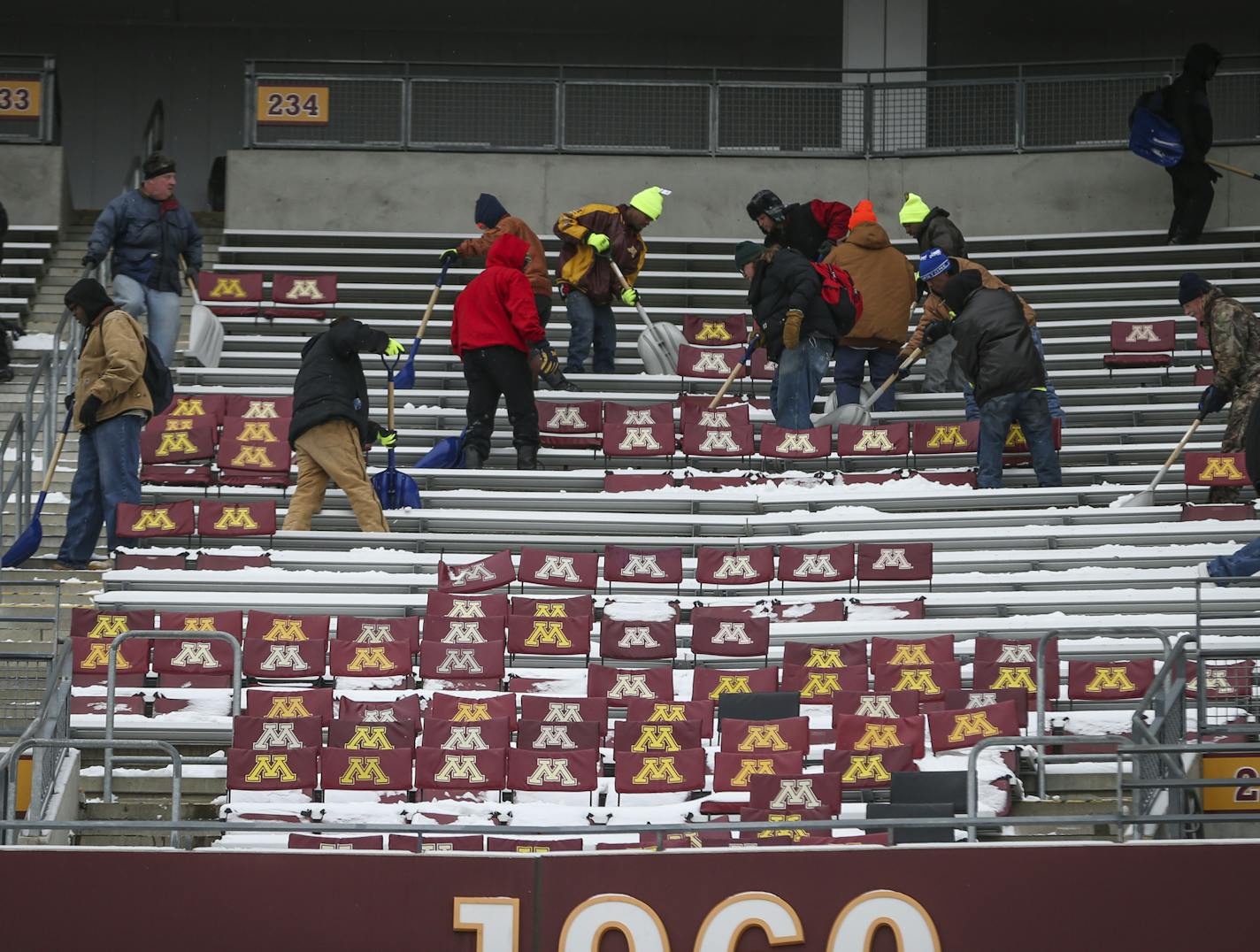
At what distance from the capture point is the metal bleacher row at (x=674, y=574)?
1035cm

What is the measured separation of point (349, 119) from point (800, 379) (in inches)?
265

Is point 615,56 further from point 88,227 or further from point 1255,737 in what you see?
point 1255,737

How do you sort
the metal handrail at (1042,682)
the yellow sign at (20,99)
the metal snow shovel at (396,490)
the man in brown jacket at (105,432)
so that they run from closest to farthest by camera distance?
the metal handrail at (1042,682) → the man in brown jacket at (105,432) → the metal snow shovel at (396,490) → the yellow sign at (20,99)

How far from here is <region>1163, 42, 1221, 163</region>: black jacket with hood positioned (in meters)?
18.1

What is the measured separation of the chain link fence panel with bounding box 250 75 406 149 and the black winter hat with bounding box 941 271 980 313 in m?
6.69

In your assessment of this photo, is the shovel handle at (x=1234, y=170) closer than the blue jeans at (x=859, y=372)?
No

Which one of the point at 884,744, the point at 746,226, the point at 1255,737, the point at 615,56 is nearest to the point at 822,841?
the point at 884,744

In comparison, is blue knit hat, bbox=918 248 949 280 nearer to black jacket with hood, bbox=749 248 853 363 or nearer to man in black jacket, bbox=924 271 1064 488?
man in black jacket, bbox=924 271 1064 488

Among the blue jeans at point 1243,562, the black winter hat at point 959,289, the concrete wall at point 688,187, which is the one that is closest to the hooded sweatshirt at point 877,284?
the black winter hat at point 959,289

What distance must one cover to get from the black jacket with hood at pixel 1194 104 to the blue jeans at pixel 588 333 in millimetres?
5271

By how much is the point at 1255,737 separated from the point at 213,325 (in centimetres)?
908

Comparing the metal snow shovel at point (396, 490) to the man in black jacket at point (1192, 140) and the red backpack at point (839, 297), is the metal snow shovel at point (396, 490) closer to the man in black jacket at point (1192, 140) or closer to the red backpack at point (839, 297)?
the red backpack at point (839, 297)

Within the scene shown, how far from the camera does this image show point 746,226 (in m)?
19.3

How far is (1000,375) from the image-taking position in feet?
45.5
